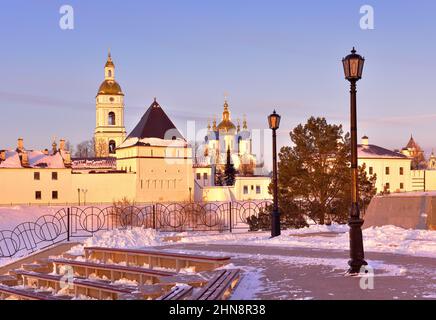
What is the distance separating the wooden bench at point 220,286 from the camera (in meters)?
8.50

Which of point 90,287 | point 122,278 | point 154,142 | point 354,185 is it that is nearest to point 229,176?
point 154,142

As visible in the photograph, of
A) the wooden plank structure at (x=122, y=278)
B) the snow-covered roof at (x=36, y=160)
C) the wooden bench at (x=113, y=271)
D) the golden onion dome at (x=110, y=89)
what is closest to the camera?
the wooden plank structure at (x=122, y=278)

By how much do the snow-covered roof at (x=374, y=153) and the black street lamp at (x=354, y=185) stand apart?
274 ft

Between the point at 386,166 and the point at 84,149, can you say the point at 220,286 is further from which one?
the point at 84,149

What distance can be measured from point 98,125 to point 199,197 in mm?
33949

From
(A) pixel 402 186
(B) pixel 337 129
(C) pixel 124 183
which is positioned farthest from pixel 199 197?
(B) pixel 337 129

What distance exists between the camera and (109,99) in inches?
4513

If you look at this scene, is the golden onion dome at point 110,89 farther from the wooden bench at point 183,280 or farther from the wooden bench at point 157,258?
the wooden bench at point 183,280

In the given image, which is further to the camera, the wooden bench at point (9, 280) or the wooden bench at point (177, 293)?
the wooden bench at point (9, 280)

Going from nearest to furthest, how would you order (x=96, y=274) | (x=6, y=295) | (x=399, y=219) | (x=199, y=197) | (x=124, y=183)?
(x=6, y=295) < (x=96, y=274) < (x=399, y=219) < (x=124, y=183) < (x=199, y=197)

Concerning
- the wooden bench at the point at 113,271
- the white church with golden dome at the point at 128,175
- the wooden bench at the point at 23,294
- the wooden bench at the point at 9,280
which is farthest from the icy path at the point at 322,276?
the white church with golden dome at the point at 128,175

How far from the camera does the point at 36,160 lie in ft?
270

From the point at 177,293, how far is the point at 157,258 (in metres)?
4.69
